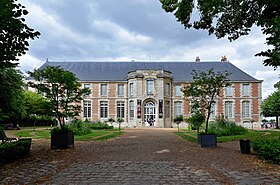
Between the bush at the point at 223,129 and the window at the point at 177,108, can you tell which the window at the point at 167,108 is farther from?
the bush at the point at 223,129

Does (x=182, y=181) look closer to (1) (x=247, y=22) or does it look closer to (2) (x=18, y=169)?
(2) (x=18, y=169)

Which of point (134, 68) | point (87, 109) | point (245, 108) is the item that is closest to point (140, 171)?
point (87, 109)

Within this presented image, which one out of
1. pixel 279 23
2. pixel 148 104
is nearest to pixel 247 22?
pixel 279 23

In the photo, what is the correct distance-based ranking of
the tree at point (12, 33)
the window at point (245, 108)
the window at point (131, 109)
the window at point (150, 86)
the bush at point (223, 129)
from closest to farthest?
the tree at point (12, 33)
the bush at point (223, 129)
the window at point (150, 86)
the window at point (131, 109)
the window at point (245, 108)

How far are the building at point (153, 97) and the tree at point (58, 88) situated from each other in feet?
71.1

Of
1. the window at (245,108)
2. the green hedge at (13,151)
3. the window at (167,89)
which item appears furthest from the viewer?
the window at (245,108)

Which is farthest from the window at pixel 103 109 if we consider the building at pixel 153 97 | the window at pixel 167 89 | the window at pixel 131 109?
the window at pixel 167 89

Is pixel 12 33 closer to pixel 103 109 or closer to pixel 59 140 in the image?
pixel 59 140

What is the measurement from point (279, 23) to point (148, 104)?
2705 cm

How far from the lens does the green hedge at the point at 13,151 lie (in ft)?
21.6

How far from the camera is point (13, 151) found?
277 inches

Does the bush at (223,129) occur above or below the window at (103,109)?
below

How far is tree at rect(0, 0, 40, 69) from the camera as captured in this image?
214 inches

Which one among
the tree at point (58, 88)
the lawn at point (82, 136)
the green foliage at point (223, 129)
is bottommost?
the lawn at point (82, 136)
